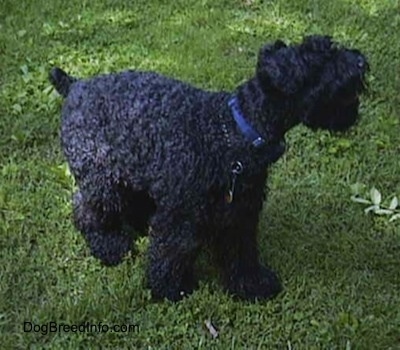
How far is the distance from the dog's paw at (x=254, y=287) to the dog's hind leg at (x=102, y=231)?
21.6 inches

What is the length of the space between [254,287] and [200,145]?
714 mm

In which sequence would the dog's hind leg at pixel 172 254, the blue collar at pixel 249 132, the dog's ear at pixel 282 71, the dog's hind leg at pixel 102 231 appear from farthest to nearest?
the dog's hind leg at pixel 102 231, the dog's hind leg at pixel 172 254, the blue collar at pixel 249 132, the dog's ear at pixel 282 71

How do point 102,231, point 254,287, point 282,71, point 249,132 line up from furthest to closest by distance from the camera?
1. point 102,231
2. point 254,287
3. point 249,132
4. point 282,71

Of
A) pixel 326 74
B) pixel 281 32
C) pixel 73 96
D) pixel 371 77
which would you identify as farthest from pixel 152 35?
pixel 326 74

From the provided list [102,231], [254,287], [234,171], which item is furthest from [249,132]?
[102,231]

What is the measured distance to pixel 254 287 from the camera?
379 centimetres

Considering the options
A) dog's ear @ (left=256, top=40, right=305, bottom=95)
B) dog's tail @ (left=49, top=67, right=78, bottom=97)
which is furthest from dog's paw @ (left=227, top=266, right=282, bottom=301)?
dog's tail @ (left=49, top=67, right=78, bottom=97)

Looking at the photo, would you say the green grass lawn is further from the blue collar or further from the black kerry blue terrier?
the blue collar

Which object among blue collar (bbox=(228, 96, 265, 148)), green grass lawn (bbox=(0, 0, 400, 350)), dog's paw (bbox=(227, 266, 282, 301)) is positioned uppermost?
blue collar (bbox=(228, 96, 265, 148))

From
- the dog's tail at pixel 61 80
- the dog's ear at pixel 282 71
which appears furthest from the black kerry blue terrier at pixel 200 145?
the dog's tail at pixel 61 80

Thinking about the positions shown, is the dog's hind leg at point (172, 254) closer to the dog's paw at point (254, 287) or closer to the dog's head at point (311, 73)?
the dog's paw at point (254, 287)

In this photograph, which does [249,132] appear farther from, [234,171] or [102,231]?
[102,231]

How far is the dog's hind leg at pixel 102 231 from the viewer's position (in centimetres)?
396

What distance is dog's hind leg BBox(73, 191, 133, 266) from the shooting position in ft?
13.0
